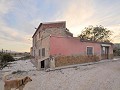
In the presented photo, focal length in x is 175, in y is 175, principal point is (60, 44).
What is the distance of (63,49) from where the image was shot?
21.4 m

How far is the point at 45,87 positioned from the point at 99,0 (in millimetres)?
9397

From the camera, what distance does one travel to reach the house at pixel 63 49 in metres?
20.4

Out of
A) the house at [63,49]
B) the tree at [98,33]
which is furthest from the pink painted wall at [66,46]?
the tree at [98,33]

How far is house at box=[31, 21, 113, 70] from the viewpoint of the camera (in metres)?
20.4

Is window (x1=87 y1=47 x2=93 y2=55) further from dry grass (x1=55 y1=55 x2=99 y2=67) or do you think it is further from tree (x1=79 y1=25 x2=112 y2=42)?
tree (x1=79 y1=25 x2=112 y2=42)

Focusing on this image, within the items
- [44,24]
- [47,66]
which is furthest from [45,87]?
[44,24]

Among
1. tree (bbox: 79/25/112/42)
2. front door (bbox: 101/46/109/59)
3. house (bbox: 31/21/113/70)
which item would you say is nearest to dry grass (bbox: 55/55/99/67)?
house (bbox: 31/21/113/70)

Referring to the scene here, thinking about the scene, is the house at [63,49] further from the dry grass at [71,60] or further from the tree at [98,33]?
the tree at [98,33]

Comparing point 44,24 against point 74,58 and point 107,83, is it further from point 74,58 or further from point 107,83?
point 107,83

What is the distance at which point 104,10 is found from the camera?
19766 mm

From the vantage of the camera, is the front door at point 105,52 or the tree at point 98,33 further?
the tree at point 98,33

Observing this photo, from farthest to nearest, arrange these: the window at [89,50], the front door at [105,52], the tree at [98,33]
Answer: the tree at [98,33] < the front door at [105,52] < the window at [89,50]

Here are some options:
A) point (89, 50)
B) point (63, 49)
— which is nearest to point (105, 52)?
point (89, 50)

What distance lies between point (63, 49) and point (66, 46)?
611 millimetres
